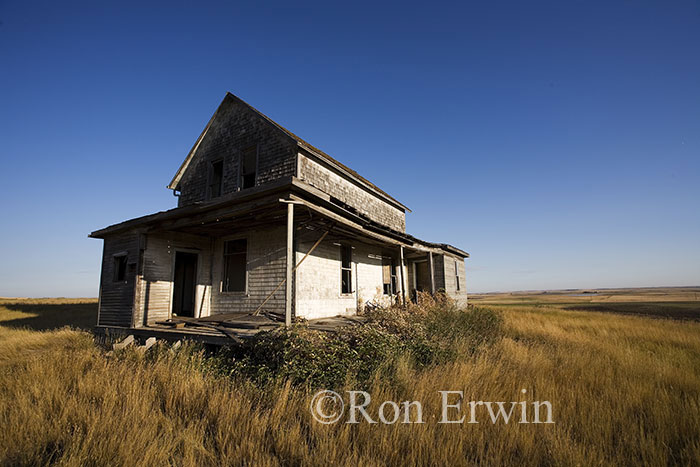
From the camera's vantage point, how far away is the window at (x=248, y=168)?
11.8 metres

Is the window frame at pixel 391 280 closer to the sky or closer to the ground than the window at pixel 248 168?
closer to the ground

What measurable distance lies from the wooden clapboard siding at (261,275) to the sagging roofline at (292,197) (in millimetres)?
2125

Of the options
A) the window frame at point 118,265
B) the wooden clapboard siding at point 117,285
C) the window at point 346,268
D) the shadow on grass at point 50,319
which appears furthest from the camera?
the shadow on grass at point 50,319

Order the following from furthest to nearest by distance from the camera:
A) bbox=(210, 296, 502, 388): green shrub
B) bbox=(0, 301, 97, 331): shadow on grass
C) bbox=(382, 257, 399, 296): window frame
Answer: bbox=(0, 301, 97, 331): shadow on grass
bbox=(382, 257, 399, 296): window frame
bbox=(210, 296, 502, 388): green shrub

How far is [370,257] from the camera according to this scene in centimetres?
1396

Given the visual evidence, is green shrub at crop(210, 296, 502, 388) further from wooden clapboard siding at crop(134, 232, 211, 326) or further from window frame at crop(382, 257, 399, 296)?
window frame at crop(382, 257, 399, 296)

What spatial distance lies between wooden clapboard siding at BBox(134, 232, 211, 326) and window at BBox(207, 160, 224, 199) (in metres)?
2.32

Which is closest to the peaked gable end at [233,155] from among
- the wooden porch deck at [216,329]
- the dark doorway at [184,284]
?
the dark doorway at [184,284]

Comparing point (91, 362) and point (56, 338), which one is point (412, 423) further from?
point (56, 338)

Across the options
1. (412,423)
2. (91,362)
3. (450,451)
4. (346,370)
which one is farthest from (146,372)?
(450,451)

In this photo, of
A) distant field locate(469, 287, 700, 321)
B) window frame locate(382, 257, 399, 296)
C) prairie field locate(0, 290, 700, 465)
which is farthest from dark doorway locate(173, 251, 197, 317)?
distant field locate(469, 287, 700, 321)

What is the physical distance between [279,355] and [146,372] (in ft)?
7.82

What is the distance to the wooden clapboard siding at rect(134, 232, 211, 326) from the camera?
1015 centimetres

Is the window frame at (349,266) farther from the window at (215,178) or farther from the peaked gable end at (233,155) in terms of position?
the window at (215,178)
